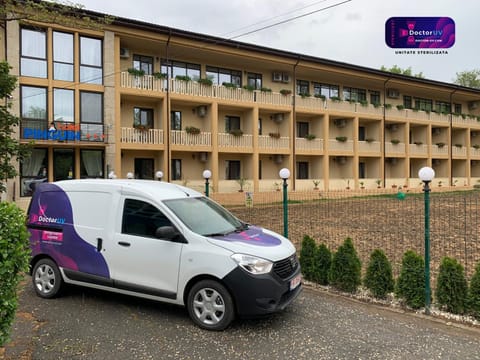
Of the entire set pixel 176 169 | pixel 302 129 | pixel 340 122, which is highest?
pixel 340 122

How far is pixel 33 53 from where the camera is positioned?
15305 mm

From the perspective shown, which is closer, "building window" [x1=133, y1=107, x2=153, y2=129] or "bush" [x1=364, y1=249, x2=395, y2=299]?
"bush" [x1=364, y1=249, x2=395, y2=299]

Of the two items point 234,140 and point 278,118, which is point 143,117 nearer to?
point 234,140

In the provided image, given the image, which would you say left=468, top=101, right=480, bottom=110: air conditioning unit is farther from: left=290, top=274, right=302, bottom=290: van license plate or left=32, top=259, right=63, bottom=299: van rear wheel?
left=32, top=259, right=63, bottom=299: van rear wheel

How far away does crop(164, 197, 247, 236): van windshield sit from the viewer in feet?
15.1

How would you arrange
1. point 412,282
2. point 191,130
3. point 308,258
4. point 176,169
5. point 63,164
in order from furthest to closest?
point 176,169 → point 191,130 → point 63,164 → point 308,258 → point 412,282

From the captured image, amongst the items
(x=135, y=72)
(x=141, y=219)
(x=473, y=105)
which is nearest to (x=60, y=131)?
(x=135, y=72)

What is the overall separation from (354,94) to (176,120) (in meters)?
14.5

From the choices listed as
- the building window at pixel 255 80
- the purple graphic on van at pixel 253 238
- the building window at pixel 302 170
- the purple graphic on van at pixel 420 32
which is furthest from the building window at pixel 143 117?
the purple graphic on van at pixel 253 238

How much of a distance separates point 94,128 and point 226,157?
8.02m

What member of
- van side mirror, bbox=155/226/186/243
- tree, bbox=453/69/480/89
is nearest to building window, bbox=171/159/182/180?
van side mirror, bbox=155/226/186/243

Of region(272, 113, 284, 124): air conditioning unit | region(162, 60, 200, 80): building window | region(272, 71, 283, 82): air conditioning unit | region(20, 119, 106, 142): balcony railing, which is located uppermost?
region(272, 71, 283, 82): air conditioning unit

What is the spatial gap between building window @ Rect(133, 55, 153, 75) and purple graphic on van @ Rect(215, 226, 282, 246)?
52.5 feet

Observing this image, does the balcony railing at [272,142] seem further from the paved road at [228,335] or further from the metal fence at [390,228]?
the paved road at [228,335]
